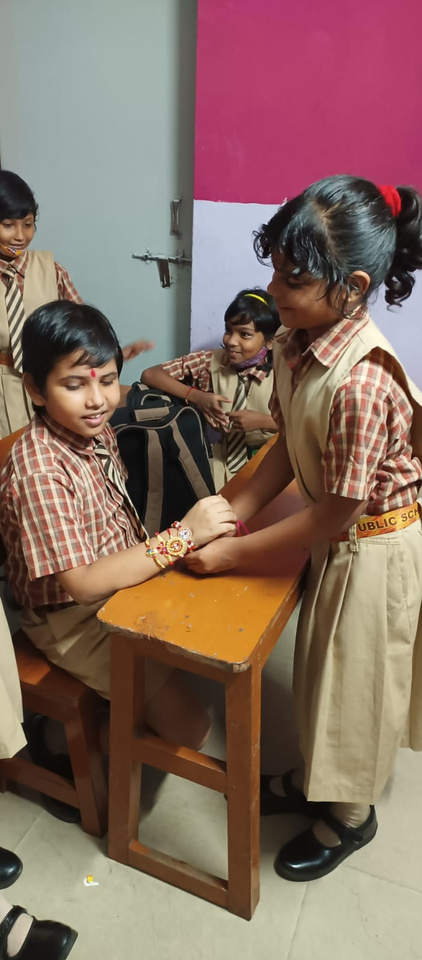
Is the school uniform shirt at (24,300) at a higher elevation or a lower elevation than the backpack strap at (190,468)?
higher

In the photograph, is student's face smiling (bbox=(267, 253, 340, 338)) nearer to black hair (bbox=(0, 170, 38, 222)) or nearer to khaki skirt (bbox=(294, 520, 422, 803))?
khaki skirt (bbox=(294, 520, 422, 803))

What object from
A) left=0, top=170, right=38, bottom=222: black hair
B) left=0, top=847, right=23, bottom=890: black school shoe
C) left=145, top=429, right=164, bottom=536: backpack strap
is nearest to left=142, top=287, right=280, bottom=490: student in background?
left=145, top=429, right=164, bottom=536: backpack strap

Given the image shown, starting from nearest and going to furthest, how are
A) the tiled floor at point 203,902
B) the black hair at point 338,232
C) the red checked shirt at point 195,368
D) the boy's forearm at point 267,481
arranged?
the black hair at point 338,232
the tiled floor at point 203,902
the boy's forearm at point 267,481
the red checked shirt at point 195,368

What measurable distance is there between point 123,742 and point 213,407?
1.15 metres

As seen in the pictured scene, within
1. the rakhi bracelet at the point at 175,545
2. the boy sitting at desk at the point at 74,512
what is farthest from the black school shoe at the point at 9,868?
the rakhi bracelet at the point at 175,545

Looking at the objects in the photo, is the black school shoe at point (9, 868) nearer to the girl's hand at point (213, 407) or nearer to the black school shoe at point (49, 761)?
the black school shoe at point (49, 761)

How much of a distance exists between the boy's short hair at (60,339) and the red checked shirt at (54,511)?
0.11 meters

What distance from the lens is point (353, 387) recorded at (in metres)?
1.00

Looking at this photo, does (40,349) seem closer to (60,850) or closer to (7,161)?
(60,850)

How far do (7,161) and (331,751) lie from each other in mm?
2544

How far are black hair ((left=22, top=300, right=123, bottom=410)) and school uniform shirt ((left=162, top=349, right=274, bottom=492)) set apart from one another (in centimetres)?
98

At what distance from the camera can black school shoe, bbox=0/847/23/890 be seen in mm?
1351

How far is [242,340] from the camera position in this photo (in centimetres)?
208

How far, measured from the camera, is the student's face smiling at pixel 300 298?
100 centimetres
